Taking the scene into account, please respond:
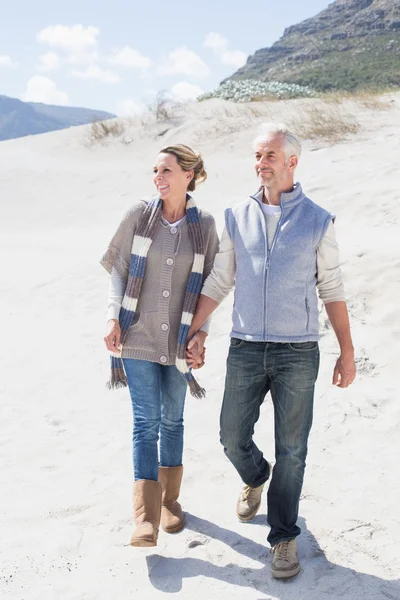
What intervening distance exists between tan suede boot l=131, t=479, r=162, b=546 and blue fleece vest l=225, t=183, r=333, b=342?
2.99 ft

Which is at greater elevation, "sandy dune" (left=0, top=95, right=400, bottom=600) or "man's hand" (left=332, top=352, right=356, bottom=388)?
"man's hand" (left=332, top=352, right=356, bottom=388)

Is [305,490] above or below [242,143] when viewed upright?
below

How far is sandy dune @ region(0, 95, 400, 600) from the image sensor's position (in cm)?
317

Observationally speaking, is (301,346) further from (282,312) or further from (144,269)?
(144,269)

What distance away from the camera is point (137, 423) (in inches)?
135

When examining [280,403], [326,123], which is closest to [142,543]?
[280,403]

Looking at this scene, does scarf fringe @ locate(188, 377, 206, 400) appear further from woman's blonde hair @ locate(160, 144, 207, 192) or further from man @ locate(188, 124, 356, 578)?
woman's blonde hair @ locate(160, 144, 207, 192)

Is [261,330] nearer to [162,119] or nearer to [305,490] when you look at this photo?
[305,490]

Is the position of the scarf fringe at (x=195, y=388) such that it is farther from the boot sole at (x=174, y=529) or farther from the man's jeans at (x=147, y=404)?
the boot sole at (x=174, y=529)

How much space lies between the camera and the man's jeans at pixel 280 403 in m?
3.08

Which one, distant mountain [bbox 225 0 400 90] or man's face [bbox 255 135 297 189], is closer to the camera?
man's face [bbox 255 135 297 189]

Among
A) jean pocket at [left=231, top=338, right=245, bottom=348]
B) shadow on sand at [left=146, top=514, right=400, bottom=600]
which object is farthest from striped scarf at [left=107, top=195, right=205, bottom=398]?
shadow on sand at [left=146, top=514, right=400, bottom=600]

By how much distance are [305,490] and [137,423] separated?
4.02 feet

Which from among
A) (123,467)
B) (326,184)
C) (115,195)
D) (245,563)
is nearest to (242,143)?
(115,195)
